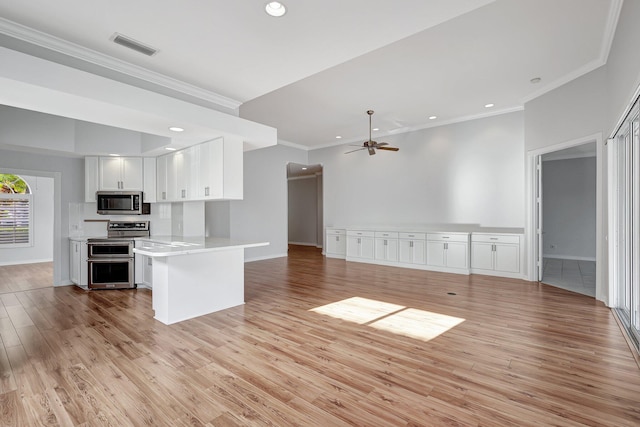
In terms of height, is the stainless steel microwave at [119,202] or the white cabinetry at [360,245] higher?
the stainless steel microwave at [119,202]

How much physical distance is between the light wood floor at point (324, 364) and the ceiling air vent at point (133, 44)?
2.84m

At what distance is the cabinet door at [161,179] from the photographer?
523 centimetres

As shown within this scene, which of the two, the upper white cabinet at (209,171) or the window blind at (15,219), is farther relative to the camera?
the window blind at (15,219)

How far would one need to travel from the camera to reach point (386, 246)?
7.23 meters

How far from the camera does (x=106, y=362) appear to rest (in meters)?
2.62

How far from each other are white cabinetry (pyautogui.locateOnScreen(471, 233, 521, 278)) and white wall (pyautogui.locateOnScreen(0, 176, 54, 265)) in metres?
10.8

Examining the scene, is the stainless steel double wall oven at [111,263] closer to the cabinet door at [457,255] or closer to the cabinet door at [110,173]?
the cabinet door at [110,173]

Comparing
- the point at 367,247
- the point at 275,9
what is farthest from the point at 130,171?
the point at 367,247

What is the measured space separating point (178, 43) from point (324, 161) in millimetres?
6590

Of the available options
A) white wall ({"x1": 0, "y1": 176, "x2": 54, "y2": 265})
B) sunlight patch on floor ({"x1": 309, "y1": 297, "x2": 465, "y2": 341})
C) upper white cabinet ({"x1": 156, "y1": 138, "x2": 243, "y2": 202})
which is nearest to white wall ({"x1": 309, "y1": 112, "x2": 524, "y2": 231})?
sunlight patch on floor ({"x1": 309, "y1": 297, "x2": 465, "y2": 341})

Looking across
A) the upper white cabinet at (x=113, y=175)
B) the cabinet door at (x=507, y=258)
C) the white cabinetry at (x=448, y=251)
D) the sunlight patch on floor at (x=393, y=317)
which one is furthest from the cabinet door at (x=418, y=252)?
the upper white cabinet at (x=113, y=175)

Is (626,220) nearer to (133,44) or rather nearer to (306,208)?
(133,44)

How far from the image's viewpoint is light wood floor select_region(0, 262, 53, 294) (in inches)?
211

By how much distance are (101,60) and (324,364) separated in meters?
3.54
